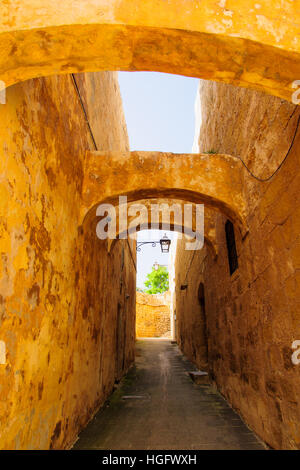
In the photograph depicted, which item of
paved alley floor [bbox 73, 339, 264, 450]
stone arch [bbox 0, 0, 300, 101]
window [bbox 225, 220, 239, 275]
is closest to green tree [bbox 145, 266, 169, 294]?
paved alley floor [bbox 73, 339, 264, 450]

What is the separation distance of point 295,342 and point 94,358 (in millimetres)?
3265

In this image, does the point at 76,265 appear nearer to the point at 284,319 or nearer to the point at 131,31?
the point at 284,319

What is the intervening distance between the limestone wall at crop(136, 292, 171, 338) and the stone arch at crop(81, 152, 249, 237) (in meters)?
18.9

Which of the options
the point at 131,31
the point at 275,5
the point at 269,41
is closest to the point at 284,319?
the point at 269,41

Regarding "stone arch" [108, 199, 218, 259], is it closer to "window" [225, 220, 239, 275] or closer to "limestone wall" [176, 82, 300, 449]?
"limestone wall" [176, 82, 300, 449]

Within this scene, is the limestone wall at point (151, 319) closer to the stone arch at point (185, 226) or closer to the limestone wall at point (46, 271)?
the stone arch at point (185, 226)

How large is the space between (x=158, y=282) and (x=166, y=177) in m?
27.6

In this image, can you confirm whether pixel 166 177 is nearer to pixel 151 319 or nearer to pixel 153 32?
pixel 153 32

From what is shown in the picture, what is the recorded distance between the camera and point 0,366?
1.92m

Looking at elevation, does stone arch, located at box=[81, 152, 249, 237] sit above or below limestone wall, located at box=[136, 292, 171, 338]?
above

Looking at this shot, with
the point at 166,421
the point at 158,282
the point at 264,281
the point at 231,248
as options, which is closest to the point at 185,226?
the point at 231,248

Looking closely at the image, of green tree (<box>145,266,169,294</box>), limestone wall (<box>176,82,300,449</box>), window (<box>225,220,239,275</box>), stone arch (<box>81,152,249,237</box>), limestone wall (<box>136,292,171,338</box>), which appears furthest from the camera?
green tree (<box>145,266,169,294</box>)

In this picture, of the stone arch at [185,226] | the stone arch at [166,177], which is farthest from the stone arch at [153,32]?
the stone arch at [185,226]

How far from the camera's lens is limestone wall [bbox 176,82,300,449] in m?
2.65
